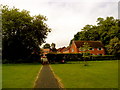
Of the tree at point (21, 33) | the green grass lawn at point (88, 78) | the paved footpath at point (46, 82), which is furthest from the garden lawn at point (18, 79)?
the tree at point (21, 33)

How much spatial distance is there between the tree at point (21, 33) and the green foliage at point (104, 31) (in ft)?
103

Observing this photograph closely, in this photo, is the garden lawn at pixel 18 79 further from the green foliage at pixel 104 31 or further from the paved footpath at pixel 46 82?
the green foliage at pixel 104 31

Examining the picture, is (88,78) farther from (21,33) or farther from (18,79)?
(21,33)

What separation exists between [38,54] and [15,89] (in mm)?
35088

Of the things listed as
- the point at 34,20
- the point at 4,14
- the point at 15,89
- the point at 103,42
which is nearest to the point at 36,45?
the point at 34,20

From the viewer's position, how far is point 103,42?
241ft

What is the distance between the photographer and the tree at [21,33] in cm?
3809

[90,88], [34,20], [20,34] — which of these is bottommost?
[90,88]

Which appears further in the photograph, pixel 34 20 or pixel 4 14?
pixel 34 20

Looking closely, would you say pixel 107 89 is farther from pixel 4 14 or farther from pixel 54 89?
pixel 4 14

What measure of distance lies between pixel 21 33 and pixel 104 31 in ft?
145

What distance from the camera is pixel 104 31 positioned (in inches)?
2714

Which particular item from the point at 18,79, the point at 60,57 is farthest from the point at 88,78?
the point at 60,57

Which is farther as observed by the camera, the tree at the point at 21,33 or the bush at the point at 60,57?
the bush at the point at 60,57
